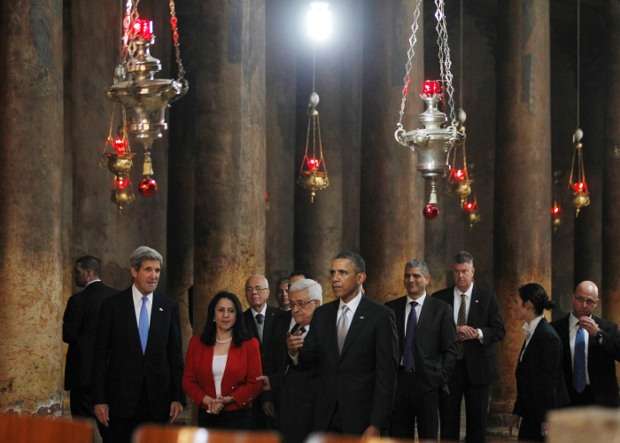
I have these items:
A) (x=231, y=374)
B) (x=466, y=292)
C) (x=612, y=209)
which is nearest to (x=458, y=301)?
(x=466, y=292)

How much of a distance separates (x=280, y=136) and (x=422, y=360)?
401 inches

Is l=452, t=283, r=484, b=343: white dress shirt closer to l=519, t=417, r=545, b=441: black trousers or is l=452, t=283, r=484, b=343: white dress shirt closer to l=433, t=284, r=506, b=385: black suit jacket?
l=433, t=284, r=506, b=385: black suit jacket

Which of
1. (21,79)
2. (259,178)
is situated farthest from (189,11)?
(21,79)

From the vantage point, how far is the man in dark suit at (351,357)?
794 centimetres

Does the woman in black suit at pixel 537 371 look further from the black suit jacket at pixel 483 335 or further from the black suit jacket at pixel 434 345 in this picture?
the black suit jacket at pixel 483 335

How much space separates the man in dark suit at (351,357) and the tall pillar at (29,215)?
2826 millimetres

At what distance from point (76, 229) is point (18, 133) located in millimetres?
6064

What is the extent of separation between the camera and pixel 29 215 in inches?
398

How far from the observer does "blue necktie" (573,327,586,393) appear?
1007 cm

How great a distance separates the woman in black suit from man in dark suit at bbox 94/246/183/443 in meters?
2.79

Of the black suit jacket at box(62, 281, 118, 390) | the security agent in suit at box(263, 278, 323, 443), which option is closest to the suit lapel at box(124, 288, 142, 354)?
the security agent in suit at box(263, 278, 323, 443)

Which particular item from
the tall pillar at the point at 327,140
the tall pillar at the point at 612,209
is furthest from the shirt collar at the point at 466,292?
the tall pillar at the point at 612,209

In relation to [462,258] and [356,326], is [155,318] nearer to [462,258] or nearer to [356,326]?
[356,326]

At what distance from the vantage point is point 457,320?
1145 centimetres
